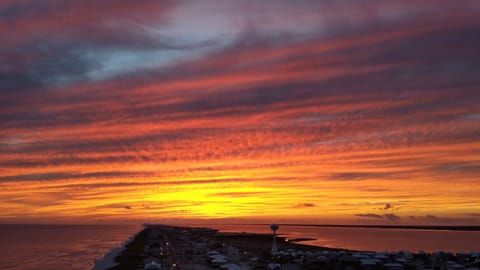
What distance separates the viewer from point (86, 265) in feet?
198

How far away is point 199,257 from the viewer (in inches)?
2318

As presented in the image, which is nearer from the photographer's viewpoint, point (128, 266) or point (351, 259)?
point (351, 259)

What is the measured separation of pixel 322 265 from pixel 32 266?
116 ft

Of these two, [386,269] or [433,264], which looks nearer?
[386,269]

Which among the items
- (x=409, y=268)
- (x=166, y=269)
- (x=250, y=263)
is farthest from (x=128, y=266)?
(x=409, y=268)

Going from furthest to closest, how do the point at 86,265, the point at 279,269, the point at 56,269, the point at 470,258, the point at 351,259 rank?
the point at 86,265, the point at 56,269, the point at 470,258, the point at 351,259, the point at 279,269

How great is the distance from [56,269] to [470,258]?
40765mm

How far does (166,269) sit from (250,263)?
8.70 metres

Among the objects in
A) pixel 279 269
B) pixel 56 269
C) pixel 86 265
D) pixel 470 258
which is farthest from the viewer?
pixel 86 265

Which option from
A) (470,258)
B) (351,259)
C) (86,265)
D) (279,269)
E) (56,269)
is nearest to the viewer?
(279,269)

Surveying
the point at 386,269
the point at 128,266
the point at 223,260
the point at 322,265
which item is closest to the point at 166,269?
the point at 223,260

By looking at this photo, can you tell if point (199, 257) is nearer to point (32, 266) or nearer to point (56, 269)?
Result: point (56, 269)

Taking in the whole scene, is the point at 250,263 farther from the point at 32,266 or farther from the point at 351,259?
the point at 32,266

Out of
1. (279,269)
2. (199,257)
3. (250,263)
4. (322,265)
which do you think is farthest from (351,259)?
(199,257)
